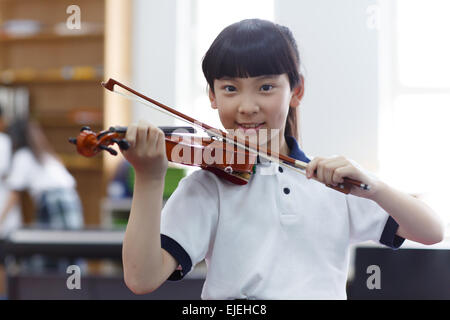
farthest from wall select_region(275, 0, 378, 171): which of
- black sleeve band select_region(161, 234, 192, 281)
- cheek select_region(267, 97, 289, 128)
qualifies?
black sleeve band select_region(161, 234, 192, 281)

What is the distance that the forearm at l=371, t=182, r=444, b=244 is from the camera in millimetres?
673

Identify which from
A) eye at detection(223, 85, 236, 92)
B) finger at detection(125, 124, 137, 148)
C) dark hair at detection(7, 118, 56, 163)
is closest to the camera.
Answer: finger at detection(125, 124, 137, 148)

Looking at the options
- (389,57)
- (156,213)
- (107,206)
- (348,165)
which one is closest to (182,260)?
(156,213)

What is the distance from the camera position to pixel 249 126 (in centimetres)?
69

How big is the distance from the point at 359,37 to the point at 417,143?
0.22 meters

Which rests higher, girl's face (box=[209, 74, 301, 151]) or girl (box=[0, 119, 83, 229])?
girl's face (box=[209, 74, 301, 151])

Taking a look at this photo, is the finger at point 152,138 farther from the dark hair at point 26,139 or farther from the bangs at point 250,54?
the dark hair at point 26,139

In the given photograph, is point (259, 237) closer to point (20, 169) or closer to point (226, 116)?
point (226, 116)

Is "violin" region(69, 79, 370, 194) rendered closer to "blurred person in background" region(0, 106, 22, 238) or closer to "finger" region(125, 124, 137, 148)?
"finger" region(125, 124, 137, 148)

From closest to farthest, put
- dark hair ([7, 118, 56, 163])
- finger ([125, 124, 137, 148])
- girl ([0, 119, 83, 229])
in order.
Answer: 1. finger ([125, 124, 137, 148])
2. girl ([0, 119, 83, 229])
3. dark hair ([7, 118, 56, 163])

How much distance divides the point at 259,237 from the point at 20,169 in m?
2.36

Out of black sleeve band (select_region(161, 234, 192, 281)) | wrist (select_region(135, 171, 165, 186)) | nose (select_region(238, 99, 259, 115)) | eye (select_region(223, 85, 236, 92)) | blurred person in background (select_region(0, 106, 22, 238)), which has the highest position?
eye (select_region(223, 85, 236, 92))

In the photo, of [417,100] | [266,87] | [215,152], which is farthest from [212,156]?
[417,100]
